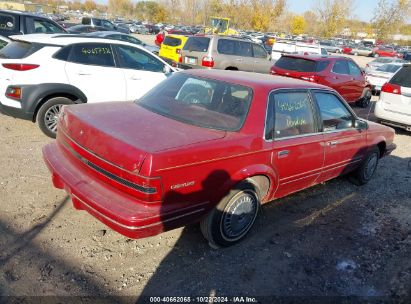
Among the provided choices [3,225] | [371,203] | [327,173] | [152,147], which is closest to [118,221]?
[152,147]

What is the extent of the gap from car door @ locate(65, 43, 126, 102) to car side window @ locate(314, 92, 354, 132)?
3.72 m

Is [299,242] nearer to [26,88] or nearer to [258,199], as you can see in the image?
[258,199]

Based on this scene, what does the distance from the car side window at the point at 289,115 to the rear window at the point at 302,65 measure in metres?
6.12

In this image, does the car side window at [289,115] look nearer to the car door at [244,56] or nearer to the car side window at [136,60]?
the car side window at [136,60]

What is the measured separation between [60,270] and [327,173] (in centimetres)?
→ 325

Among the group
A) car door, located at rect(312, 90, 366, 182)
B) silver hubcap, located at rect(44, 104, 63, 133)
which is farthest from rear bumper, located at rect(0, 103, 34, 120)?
car door, located at rect(312, 90, 366, 182)

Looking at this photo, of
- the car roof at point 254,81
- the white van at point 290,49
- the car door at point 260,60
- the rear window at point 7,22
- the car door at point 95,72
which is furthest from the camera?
the white van at point 290,49

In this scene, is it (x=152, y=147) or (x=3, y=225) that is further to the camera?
(x=3, y=225)

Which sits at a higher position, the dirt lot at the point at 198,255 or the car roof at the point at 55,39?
the car roof at the point at 55,39

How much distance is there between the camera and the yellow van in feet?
45.8

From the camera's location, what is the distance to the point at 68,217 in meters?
3.72

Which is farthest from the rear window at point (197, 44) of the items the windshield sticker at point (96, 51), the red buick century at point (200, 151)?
the red buick century at point (200, 151)

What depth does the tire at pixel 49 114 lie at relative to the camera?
5672 millimetres

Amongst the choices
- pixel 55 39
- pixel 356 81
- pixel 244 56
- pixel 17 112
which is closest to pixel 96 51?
pixel 55 39
